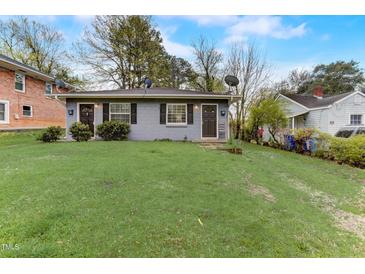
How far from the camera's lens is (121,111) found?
12.8 meters

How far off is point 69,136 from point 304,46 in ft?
39.4

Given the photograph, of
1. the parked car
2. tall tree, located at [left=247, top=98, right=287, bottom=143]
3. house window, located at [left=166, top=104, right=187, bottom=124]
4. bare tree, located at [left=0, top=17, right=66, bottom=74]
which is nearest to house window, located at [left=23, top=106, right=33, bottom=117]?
bare tree, located at [left=0, top=17, right=66, bottom=74]

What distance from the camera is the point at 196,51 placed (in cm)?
2333

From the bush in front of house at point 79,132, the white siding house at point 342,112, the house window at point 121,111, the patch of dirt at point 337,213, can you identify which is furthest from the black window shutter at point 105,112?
the white siding house at point 342,112

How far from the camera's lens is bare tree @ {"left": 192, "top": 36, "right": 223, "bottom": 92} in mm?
22750

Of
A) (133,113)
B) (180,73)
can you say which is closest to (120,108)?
(133,113)

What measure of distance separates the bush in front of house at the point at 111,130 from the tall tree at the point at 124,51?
11.6 metres

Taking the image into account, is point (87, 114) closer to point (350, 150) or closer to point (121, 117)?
point (121, 117)

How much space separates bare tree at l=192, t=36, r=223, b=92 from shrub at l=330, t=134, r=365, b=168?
→ 13.7 m

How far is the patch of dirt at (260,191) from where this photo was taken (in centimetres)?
447

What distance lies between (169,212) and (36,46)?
91.8ft

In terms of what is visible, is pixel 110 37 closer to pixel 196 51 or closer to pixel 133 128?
pixel 196 51

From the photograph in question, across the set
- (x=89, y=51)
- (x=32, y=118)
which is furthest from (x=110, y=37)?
(x=32, y=118)
